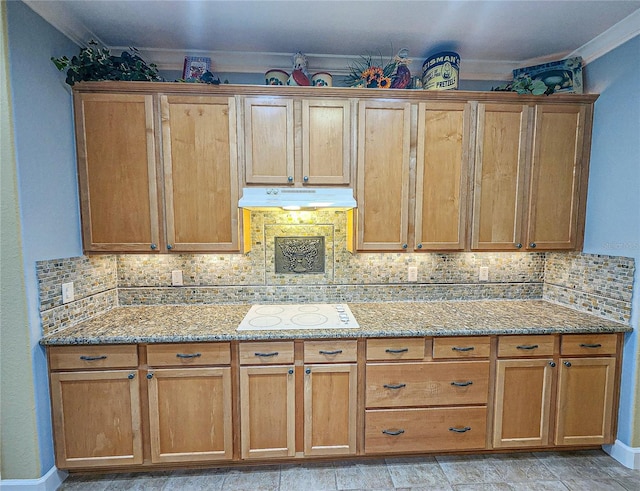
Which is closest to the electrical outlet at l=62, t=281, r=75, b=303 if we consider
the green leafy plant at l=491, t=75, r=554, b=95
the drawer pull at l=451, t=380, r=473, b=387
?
the drawer pull at l=451, t=380, r=473, b=387

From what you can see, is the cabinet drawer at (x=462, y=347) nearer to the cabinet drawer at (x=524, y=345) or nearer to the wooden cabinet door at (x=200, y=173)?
the cabinet drawer at (x=524, y=345)

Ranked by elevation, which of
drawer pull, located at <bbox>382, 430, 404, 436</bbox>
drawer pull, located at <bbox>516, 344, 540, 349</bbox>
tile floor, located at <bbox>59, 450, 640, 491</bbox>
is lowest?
tile floor, located at <bbox>59, 450, 640, 491</bbox>

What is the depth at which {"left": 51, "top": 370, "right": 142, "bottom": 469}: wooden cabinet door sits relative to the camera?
1.64 metres

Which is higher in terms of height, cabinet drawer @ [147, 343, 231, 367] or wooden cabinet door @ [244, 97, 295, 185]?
wooden cabinet door @ [244, 97, 295, 185]

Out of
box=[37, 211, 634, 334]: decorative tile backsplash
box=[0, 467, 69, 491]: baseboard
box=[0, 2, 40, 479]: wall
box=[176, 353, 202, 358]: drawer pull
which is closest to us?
box=[0, 2, 40, 479]: wall

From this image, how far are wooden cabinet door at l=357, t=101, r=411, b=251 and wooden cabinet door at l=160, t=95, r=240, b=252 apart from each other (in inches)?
33.8

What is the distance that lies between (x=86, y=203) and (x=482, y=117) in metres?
2.69

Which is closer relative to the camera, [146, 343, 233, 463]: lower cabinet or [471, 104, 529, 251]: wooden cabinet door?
[146, 343, 233, 463]: lower cabinet

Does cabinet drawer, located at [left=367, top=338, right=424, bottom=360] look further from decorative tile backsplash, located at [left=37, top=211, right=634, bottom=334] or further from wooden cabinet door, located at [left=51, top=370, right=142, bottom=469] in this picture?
wooden cabinet door, located at [left=51, top=370, right=142, bottom=469]

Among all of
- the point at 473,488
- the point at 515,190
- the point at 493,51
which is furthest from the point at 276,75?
the point at 473,488

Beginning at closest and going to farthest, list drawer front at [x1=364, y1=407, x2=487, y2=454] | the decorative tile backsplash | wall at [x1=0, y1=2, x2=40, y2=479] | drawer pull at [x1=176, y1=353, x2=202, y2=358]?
wall at [x1=0, y1=2, x2=40, y2=479], drawer pull at [x1=176, y1=353, x2=202, y2=358], drawer front at [x1=364, y1=407, x2=487, y2=454], the decorative tile backsplash

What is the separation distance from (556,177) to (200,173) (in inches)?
97.0

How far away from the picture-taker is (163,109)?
1.79 meters

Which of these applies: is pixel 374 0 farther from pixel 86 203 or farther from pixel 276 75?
pixel 86 203
